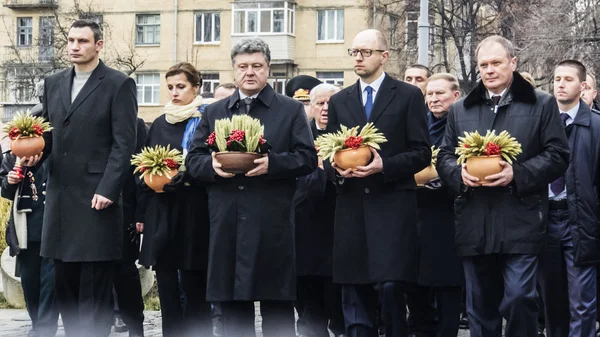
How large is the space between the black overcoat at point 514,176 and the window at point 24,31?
5653 cm

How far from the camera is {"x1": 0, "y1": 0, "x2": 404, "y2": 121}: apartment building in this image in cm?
5769

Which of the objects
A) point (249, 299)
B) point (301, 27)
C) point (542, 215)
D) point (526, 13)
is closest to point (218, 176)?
point (249, 299)

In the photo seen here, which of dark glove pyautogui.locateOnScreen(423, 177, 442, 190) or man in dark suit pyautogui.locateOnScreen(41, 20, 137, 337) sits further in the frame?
dark glove pyautogui.locateOnScreen(423, 177, 442, 190)

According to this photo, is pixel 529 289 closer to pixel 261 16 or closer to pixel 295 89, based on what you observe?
pixel 295 89

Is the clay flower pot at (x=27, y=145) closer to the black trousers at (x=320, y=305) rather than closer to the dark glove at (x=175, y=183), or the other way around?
the dark glove at (x=175, y=183)

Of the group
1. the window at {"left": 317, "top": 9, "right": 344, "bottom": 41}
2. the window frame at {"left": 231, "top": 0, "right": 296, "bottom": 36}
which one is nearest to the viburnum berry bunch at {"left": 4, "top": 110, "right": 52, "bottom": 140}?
the window at {"left": 317, "top": 9, "right": 344, "bottom": 41}

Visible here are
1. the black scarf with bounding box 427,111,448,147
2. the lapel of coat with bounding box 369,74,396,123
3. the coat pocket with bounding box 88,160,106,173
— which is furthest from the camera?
the black scarf with bounding box 427,111,448,147

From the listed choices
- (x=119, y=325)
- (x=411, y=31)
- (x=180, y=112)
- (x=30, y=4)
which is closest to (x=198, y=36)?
(x=30, y=4)

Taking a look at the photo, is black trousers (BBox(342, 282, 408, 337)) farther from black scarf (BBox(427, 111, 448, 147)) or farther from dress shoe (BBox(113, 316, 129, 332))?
dress shoe (BBox(113, 316, 129, 332))

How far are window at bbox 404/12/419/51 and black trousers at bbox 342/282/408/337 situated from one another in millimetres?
37167

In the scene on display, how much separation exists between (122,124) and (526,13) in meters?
34.6

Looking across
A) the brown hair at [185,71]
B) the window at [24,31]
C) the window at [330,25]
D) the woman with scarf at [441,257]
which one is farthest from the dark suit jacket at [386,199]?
the window at [24,31]

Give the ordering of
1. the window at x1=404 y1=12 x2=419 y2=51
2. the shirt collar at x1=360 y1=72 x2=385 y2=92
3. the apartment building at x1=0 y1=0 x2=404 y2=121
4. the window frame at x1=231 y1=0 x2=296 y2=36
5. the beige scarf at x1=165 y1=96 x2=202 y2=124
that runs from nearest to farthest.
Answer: the shirt collar at x1=360 y1=72 x2=385 y2=92 → the beige scarf at x1=165 y1=96 x2=202 y2=124 → the window at x1=404 y1=12 x2=419 y2=51 → the apartment building at x1=0 y1=0 x2=404 y2=121 → the window frame at x1=231 y1=0 x2=296 y2=36

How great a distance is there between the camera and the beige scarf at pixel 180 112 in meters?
9.97
